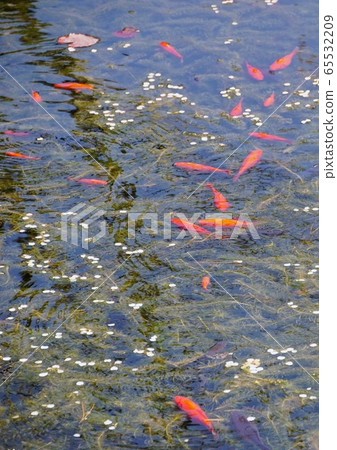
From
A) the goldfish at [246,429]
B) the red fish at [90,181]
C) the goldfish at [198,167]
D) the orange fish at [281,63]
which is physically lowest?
the goldfish at [246,429]

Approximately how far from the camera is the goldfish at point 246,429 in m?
3.64

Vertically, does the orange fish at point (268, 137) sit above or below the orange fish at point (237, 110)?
below

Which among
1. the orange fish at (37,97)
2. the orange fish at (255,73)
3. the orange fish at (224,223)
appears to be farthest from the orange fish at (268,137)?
the orange fish at (37,97)

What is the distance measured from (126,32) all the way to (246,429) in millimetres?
4924

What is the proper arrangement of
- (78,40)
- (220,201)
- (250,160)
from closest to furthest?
(220,201)
(250,160)
(78,40)

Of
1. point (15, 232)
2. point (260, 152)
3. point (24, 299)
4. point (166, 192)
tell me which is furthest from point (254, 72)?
point (24, 299)

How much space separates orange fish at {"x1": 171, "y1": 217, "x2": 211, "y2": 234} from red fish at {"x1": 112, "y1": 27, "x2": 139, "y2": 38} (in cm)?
297

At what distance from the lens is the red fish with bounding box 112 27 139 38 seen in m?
7.62

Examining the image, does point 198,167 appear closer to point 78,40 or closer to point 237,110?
point 237,110

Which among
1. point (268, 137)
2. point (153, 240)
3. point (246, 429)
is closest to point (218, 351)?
point (246, 429)

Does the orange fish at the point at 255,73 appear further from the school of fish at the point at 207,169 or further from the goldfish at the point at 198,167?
the goldfish at the point at 198,167

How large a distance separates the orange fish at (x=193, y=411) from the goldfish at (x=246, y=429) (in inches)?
4.7

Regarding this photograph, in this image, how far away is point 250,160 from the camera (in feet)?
19.2

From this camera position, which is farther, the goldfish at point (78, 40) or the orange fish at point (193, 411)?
the goldfish at point (78, 40)
